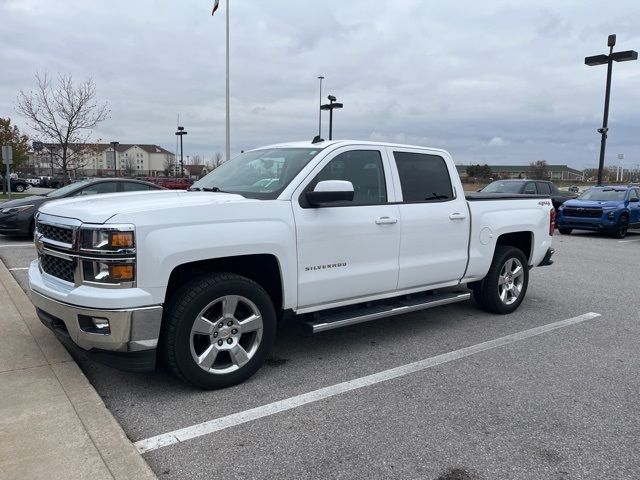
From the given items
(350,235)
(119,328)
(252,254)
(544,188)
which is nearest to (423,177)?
(350,235)

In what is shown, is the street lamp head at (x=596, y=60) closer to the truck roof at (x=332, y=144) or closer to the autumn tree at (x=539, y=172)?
the truck roof at (x=332, y=144)

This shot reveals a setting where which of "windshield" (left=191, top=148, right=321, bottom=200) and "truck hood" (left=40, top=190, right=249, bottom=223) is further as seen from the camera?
"windshield" (left=191, top=148, right=321, bottom=200)

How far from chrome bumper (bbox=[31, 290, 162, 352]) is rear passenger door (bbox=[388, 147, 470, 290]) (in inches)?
92.3

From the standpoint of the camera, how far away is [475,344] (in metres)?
5.12

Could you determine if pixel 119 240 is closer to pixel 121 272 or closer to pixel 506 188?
pixel 121 272

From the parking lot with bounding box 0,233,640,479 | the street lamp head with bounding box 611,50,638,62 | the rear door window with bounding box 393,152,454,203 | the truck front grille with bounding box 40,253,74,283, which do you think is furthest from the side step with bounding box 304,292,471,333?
the street lamp head with bounding box 611,50,638,62

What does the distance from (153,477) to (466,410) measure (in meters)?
2.11

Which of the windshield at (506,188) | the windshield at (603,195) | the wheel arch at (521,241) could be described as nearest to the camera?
the wheel arch at (521,241)

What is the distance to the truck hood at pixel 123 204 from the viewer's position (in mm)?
3455

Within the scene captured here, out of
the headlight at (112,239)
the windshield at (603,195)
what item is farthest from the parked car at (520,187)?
the headlight at (112,239)

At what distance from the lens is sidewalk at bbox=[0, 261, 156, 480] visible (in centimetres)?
279

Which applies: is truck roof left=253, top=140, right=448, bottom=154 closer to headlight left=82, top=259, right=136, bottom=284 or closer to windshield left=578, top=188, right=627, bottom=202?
headlight left=82, top=259, right=136, bottom=284

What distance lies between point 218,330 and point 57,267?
1254 millimetres

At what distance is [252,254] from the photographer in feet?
12.8
